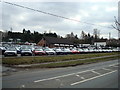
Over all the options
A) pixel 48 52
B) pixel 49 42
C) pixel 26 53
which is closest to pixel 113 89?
pixel 26 53

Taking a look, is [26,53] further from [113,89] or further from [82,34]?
[82,34]

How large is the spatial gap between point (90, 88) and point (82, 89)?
433 millimetres

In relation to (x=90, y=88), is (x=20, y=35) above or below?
above

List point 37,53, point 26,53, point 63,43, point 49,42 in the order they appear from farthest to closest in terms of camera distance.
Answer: point 63,43
point 49,42
point 37,53
point 26,53

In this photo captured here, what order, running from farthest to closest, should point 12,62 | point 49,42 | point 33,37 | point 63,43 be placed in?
point 33,37 < point 63,43 < point 49,42 < point 12,62

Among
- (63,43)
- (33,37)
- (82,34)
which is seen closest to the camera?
(63,43)

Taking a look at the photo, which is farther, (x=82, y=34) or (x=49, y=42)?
(x=82, y=34)

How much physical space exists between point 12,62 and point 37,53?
47.8ft

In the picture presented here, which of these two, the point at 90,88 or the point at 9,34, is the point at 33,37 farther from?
the point at 90,88

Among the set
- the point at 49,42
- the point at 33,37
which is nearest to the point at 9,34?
the point at 33,37

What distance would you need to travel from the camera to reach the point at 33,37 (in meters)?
121

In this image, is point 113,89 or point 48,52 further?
point 48,52

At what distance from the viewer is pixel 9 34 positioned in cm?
12356

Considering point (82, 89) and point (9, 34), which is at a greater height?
point (9, 34)
